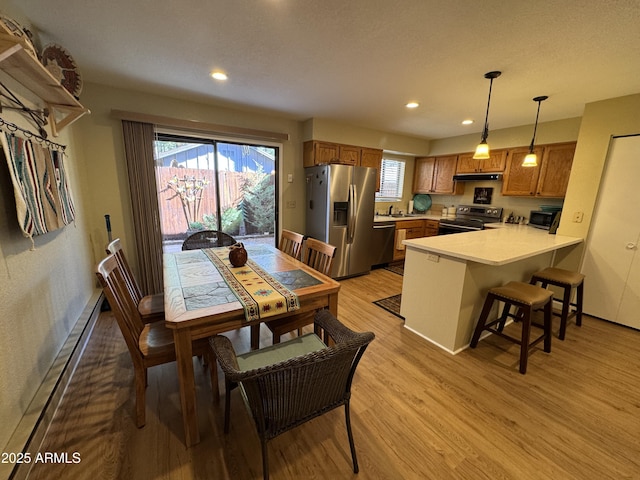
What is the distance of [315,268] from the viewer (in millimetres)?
2189

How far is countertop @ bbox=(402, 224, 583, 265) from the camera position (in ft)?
6.33

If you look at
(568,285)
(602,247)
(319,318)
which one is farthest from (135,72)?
(602,247)

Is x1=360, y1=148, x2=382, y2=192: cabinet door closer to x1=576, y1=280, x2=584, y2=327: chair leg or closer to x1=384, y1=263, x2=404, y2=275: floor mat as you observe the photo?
x1=384, y1=263, x2=404, y2=275: floor mat

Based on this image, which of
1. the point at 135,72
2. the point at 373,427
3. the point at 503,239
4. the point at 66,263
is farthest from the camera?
the point at 503,239

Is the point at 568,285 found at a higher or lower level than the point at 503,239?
lower

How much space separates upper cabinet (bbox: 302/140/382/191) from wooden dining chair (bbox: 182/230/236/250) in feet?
5.84

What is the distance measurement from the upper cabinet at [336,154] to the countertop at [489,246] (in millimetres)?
2048

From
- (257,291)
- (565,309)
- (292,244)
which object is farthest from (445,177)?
(257,291)

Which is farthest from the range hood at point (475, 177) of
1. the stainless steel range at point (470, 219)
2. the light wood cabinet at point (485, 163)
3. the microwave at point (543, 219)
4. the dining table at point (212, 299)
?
the dining table at point (212, 299)

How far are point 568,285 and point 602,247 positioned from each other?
0.92 meters

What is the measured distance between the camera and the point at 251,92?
9.00ft

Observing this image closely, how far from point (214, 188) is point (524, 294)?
3584 millimetres

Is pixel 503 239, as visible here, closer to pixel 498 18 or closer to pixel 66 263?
pixel 498 18

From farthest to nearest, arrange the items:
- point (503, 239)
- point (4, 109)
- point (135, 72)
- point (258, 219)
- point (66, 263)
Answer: point (258, 219)
point (503, 239)
point (135, 72)
point (66, 263)
point (4, 109)
